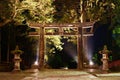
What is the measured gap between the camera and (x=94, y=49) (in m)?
27.9

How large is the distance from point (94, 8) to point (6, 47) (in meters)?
8.54

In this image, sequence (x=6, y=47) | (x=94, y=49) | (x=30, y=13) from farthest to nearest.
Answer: (x=94, y=49)
(x=6, y=47)
(x=30, y=13)

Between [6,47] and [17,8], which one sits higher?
[17,8]

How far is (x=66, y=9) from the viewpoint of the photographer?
2434 cm

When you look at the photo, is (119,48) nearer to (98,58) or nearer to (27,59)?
(98,58)

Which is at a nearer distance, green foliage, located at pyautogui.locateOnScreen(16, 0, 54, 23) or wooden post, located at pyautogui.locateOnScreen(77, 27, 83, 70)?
wooden post, located at pyautogui.locateOnScreen(77, 27, 83, 70)

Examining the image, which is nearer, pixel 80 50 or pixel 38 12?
pixel 80 50

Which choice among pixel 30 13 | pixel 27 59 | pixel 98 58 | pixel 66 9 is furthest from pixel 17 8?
pixel 98 58

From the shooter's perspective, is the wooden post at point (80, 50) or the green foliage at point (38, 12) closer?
the wooden post at point (80, 50)

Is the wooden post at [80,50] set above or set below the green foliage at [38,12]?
below

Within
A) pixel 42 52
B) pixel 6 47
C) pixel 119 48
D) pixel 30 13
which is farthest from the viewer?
pixel 6 47

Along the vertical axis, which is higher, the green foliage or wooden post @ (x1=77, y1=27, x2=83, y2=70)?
the green foliage

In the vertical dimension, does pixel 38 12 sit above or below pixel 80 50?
above

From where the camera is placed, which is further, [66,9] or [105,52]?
[66,9]
